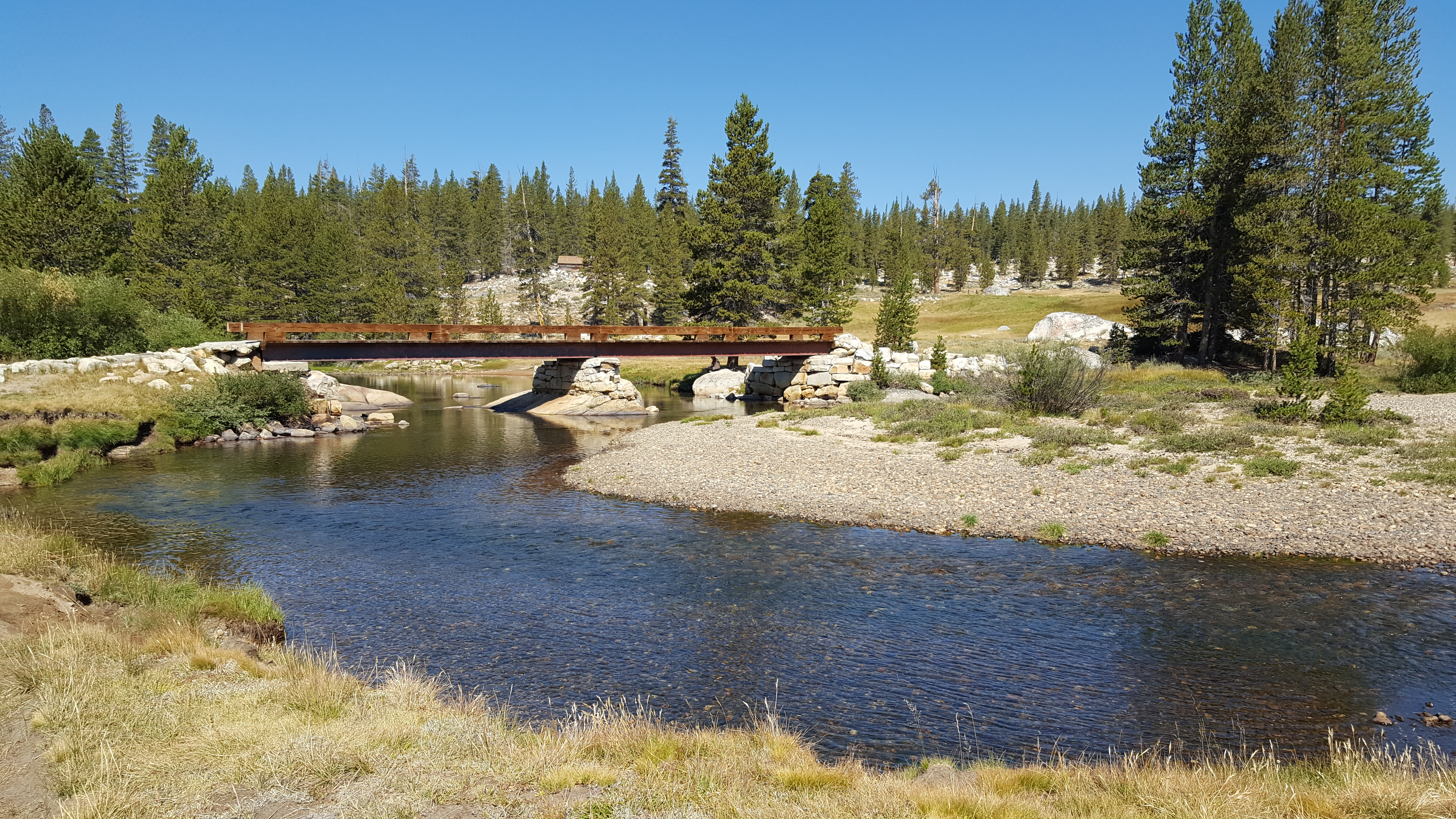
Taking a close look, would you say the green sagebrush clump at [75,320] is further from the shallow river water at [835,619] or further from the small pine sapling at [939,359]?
the small pine sapling at [939,359]

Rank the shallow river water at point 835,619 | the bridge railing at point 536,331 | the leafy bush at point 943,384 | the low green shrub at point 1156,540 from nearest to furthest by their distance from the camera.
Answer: the shallow river water at point 835,619
the low green shrub at point 1156,540
the bridge railing at point 536,331
the leafy bush at point 943,384

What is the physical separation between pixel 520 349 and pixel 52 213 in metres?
26.7

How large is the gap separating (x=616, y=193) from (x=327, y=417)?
10773 centimetres

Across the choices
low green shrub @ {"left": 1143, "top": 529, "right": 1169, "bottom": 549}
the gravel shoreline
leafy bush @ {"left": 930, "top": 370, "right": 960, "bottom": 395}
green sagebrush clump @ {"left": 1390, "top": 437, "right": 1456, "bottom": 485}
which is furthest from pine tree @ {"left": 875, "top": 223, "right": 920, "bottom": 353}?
low green shrub @ {"left": 1143, "top": 529, "right": 1169, "bottom": 549}

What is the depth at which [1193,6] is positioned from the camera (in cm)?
4438

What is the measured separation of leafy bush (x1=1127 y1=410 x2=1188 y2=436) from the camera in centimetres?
2569

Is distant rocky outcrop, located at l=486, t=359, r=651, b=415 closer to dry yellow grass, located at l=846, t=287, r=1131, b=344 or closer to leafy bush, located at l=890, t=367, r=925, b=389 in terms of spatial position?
leafy bush, located at l=890, t=367, r=925, b=389

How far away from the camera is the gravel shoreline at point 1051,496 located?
54.3 ft

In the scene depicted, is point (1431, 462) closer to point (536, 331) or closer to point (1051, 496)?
point (1051, 496)

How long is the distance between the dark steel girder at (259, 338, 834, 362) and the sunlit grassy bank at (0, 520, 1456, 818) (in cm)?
3035

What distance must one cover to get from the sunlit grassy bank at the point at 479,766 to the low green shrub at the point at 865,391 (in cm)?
3437

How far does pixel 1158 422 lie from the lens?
26516mm

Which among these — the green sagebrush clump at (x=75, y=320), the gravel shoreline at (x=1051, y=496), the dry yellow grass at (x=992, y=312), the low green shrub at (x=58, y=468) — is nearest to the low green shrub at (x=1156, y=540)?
the gravel shoreline at (x=1051, y=496)

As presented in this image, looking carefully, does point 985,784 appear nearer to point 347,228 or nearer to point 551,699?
point 551,699
